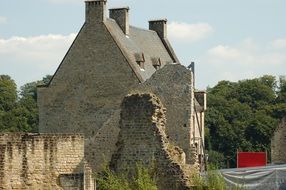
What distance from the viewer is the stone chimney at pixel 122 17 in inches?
2012

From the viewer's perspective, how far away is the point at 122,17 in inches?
2019

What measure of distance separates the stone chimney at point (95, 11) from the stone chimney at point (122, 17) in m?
2.73

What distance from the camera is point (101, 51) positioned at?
47.9 m

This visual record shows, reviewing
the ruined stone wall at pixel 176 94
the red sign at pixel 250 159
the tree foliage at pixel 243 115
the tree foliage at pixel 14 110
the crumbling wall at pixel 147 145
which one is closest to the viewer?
the crumbling wall at pixel 147 145

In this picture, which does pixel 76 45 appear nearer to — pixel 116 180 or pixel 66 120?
pixel 66 120

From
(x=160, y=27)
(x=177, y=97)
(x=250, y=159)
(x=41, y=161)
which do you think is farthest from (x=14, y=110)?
(x=41, y=161)

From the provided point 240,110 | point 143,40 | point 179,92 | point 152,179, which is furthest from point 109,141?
point 240,110

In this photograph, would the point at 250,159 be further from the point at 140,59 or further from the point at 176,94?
the point at 140,59

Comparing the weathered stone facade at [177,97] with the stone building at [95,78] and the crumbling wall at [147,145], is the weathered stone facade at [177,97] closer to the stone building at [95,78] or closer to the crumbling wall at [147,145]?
the stone building at [95,78]

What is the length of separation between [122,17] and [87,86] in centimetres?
551

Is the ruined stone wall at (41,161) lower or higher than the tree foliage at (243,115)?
lower

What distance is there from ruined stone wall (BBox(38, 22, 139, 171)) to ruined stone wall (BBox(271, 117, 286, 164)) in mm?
9355

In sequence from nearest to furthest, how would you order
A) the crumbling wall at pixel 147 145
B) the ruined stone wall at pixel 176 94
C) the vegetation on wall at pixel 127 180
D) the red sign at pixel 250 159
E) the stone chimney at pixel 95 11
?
1. the vegetation on wall at pixel 127 180
2. the crumbling wall at pixel 147 145
3. the ruined stone wall at pixel 176 94
4. the red sign at pixel 250 159
5. the stone chimney at pixel 95 11

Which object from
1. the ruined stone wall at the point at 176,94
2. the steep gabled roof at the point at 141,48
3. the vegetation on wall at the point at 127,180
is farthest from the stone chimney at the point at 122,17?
the vegetation on wall at the point at 127,180
